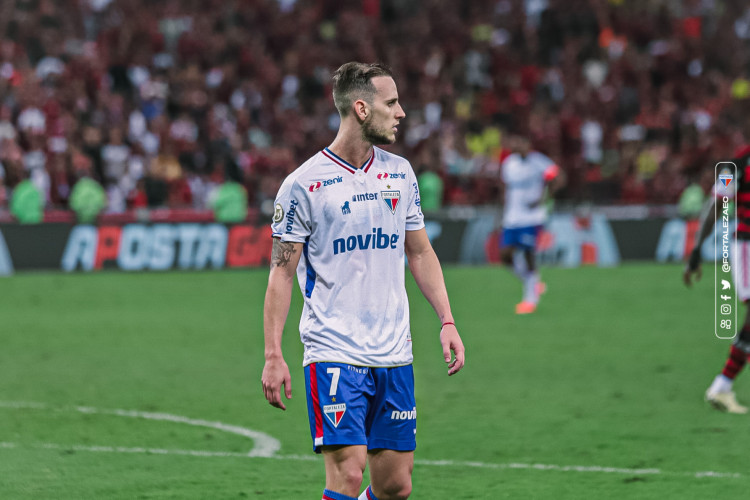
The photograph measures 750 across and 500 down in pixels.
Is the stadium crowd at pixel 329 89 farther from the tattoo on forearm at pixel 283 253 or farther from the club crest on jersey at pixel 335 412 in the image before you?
the club crest on jersey at pixel 335 412

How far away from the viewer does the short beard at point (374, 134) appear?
473cm

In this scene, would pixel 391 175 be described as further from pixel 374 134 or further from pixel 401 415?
pixel 401 415

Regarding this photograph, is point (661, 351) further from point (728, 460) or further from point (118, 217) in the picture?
point (118, 217)

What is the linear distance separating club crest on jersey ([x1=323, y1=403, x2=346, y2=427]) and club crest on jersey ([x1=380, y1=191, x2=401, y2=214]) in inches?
33.2

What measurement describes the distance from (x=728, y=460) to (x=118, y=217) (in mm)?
15576

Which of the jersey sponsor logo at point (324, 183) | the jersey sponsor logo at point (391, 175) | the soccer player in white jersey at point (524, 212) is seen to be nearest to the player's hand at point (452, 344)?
the jersey sponsor logo at point (391, 175)

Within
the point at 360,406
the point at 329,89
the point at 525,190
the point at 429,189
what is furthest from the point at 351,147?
the point at 329,89

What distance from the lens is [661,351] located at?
40.0 feet

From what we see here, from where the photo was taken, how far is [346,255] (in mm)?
4734

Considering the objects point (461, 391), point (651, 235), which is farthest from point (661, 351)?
point (651, 235)

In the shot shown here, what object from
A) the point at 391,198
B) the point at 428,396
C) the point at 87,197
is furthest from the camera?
the point at 87,197

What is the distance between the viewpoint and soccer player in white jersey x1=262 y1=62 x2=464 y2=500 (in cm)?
466

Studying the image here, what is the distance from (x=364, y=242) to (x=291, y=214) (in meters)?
0.32

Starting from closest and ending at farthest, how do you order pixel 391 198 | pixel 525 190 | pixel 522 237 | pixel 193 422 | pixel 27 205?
pixel 391 198
pixel 193 422
pixel 522 237
pixel 525 190
pixel 27 205
